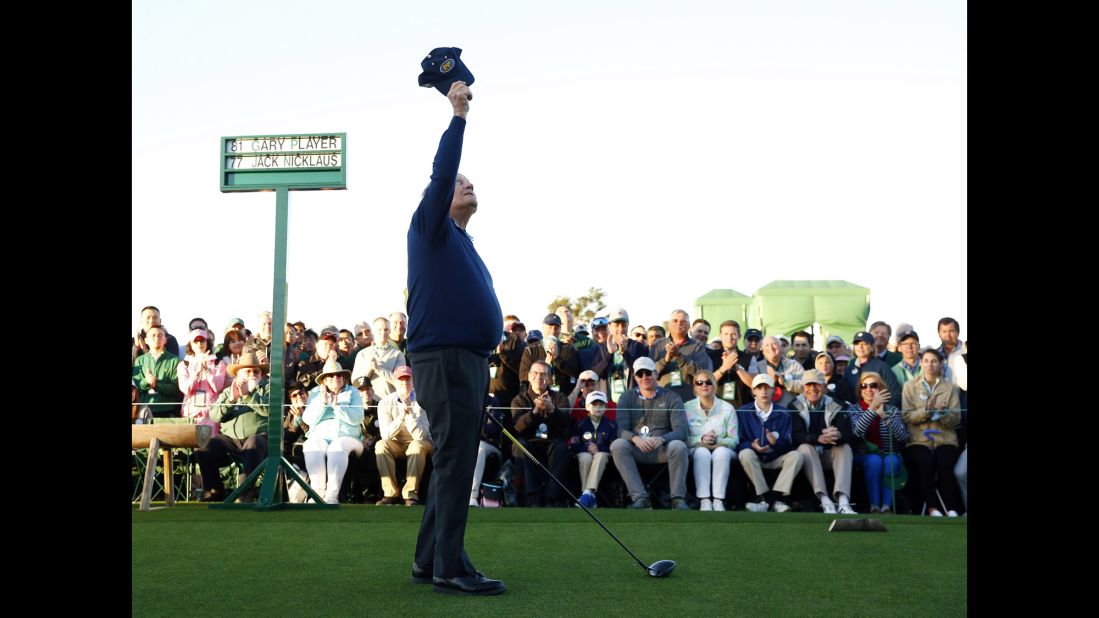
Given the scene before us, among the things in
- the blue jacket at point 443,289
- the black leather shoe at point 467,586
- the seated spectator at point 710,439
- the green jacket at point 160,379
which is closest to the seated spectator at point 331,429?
the green jacket at point 160,379

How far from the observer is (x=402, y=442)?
10.2 meters

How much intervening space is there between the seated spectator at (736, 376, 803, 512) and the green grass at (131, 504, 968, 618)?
39.9 inches

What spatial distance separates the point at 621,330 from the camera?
11.1 metres

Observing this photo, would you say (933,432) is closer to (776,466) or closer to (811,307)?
(776,466)

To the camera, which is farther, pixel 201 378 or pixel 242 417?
pixel 201 378

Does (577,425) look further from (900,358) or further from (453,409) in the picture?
(453,409)

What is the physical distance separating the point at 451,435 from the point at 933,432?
6.35 meters

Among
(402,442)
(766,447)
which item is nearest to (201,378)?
(402,442)

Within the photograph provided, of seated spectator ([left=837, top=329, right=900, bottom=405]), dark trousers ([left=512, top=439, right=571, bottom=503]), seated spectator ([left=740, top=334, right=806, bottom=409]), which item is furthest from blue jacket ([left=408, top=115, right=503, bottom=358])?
seated spectator ([left=837, top=329, right=900, bottom=405])

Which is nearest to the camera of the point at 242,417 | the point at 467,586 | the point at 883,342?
the point at 467,586

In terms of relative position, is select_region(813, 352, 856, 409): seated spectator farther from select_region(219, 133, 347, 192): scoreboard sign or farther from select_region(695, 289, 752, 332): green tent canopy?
select_region(695, 289, 752, 332): green tent canopy

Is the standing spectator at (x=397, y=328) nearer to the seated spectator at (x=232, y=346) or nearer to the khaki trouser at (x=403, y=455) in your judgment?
the khaki trouser at (x=403, y=455)
